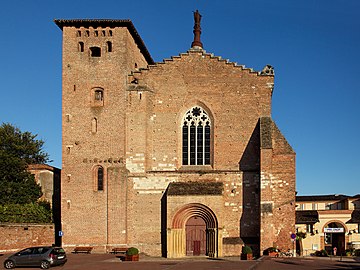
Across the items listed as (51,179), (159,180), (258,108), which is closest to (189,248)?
(159,180)

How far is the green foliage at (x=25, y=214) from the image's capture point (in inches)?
1602

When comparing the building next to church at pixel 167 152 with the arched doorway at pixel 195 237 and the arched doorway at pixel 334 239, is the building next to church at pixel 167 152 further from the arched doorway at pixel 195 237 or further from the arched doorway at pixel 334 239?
the arched doorway at pixel 334 239

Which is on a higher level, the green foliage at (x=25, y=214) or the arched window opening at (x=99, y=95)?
the arched window opening at (x=99, y=95)

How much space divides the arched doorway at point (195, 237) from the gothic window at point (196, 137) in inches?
176

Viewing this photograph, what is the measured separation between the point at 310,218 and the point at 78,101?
27328 millimetres

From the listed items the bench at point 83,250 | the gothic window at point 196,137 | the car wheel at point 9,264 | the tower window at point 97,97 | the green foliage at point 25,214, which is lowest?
the bench at point 83,250

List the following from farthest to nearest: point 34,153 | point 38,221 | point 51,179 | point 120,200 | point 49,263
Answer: point 34,153, point 51,179, point 38,221, point 120,200, point 49,263

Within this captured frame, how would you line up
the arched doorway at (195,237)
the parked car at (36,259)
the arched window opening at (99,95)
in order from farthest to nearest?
the arched window opening at (99,95)
the arched doorway at (195,237)
the parked car at (36,259)

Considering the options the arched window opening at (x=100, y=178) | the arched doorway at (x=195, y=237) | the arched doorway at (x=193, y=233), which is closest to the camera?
the arched doorway at (x=193, y=233)

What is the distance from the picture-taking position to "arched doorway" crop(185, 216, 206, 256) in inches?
1460

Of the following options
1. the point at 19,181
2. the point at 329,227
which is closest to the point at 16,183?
the point at 19,181

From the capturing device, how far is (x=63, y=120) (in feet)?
126

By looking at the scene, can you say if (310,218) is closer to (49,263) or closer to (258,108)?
(258,108)

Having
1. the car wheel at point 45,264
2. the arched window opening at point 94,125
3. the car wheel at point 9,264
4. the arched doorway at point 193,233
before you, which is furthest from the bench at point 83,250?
the arched window opening at point 94,125
